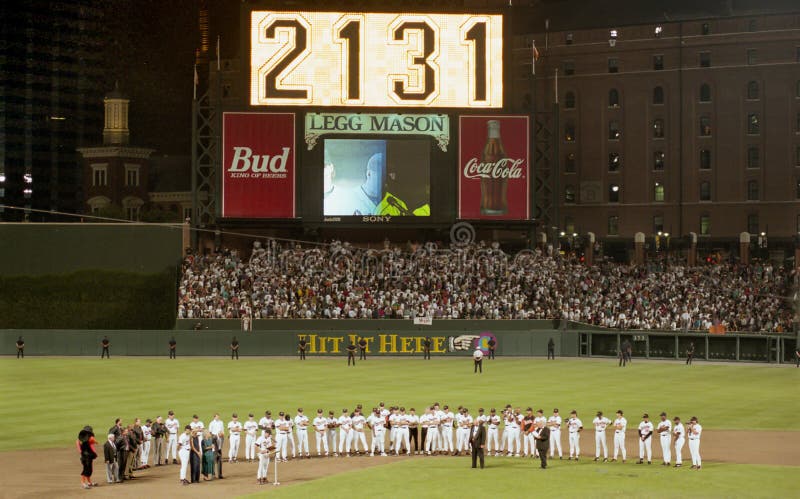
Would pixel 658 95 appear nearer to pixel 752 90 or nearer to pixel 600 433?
pixel 752 90

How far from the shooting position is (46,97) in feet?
580

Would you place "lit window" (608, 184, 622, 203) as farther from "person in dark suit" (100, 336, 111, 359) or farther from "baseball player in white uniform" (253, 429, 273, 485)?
"baseball player in white uniform" (253, 429, 273, 485)

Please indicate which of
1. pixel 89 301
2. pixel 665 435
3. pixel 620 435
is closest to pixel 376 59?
pixel 89 301

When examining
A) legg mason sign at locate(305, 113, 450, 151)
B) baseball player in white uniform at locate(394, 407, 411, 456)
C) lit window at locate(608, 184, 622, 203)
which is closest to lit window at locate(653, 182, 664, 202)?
lit window at locate(608, 184, 622, 203)

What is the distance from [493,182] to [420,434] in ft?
129

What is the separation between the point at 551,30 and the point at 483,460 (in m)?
89.6

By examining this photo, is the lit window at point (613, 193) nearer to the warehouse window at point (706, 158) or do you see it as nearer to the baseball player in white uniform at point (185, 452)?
the warehouse window at point (706, 158)

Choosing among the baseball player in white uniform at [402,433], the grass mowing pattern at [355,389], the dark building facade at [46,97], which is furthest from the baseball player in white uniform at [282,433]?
the dark building facade at [46,97]

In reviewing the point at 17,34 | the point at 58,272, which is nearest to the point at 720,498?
the point at 58,272

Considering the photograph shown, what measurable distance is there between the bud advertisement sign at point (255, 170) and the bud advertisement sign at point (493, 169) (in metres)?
11.2

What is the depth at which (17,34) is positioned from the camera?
16862 centimetres

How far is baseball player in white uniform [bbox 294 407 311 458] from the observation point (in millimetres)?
31344

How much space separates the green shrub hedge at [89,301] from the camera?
7069cm

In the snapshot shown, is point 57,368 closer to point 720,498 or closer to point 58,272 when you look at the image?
point 58,272
